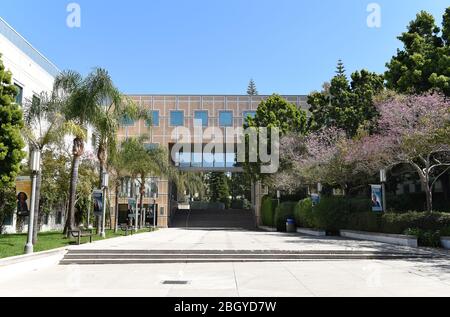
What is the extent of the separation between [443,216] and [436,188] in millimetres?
15064

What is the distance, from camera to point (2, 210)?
1089 inches

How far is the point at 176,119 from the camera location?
54.4m

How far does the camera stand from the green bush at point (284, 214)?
3722 cm

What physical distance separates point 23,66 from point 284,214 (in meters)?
22.2

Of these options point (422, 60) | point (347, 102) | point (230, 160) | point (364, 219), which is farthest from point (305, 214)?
point (230, 160)

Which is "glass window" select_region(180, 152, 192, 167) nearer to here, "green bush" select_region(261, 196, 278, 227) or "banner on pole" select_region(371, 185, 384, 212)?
"green bush" select_region(261, 196, 278, 227)

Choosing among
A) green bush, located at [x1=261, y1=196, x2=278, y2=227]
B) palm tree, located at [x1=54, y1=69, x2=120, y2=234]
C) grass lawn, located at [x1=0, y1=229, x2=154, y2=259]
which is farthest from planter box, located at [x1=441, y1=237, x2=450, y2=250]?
green bush, located at [x1=261, y1=196, x2=278, y2=227]

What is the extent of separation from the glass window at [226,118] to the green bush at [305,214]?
71.2ft

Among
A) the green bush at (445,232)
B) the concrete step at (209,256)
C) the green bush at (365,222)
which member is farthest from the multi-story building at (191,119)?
the concrete step at (209,256)

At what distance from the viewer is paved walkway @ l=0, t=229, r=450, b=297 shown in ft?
28.9

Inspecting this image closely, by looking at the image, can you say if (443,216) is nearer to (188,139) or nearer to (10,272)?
(10,272)

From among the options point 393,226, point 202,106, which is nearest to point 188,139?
point 202,106

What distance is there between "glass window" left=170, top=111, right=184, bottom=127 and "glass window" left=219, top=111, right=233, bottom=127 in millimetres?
4562
